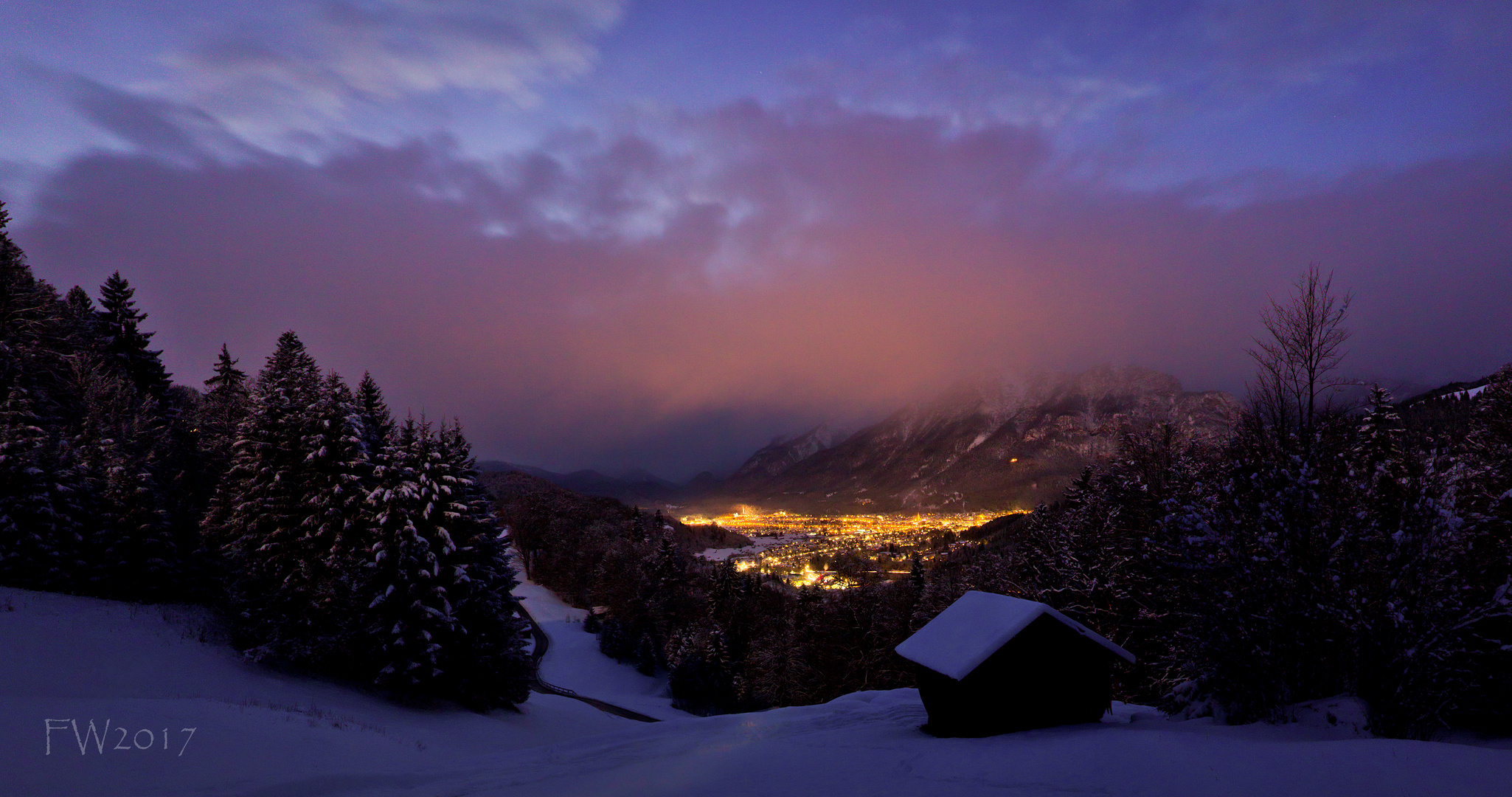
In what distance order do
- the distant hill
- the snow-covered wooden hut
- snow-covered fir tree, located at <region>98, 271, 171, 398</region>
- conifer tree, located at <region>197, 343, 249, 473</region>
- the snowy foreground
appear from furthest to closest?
the distant hill, snow-covered fir tree, located at <region>98, 271, 171, 398</region>, conifer tree, located at <region>197, 343, 249, 473</region>, the snow-covered wooden hut, the snowy foreground

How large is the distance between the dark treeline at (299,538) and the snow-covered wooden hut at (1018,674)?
20615 millimetres

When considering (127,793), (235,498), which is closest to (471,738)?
(127,793)

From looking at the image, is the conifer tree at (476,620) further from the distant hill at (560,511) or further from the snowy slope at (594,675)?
the distant hill at (560,511)

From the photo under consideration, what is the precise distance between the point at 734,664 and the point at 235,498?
36826 millimetres

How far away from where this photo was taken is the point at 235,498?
27.3 meters

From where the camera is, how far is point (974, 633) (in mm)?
17469

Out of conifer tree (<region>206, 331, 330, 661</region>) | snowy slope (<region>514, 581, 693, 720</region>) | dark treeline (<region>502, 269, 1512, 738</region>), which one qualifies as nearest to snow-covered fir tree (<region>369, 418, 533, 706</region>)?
conifer tree (<region>206, 331, 330, 661</region>)

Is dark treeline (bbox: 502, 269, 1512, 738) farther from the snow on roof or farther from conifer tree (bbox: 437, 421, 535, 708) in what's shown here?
conifer tree (bbox: 437, 421, 535, 708)

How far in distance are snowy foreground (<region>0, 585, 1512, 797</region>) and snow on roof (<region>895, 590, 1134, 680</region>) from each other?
1883 millimetres

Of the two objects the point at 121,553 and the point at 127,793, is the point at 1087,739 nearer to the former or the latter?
the point at 127,793

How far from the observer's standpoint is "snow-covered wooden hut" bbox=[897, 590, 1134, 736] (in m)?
16.3

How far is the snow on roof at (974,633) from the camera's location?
53.8ft

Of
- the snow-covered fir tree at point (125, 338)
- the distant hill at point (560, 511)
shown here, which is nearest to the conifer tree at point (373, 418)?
the snow-covered fir tree at point (125, 338)

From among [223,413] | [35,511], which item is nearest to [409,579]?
[35,511]
